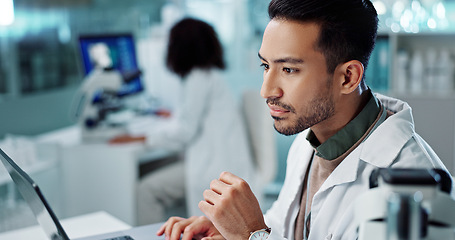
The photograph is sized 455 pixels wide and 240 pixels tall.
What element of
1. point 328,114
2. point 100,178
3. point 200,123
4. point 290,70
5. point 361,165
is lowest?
point 100,178

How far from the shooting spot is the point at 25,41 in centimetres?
297

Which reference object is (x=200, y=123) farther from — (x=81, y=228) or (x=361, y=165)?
(x=361, y=165)

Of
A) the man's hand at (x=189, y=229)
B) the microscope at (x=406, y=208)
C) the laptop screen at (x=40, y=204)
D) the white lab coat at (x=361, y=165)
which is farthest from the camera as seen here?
the man's hand at (x=189, y=229)

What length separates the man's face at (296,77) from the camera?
108cm

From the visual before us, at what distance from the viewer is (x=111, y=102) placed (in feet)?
10.1

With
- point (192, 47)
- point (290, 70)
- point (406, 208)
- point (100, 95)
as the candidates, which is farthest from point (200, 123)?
point (406, 208)

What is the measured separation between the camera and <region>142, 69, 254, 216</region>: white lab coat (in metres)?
2.74

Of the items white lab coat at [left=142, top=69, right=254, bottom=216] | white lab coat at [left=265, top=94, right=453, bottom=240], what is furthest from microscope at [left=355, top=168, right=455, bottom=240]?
white lab coat at [left=142, top=69, right=254, bottom=216]

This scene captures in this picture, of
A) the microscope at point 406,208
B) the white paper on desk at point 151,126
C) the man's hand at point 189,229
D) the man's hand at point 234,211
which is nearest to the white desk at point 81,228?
the man's hand at point 189,229

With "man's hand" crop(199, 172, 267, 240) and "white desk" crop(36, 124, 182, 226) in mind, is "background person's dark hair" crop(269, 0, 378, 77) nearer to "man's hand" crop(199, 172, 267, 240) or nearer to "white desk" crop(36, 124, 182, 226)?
"man's hand" crop(199, 172, 267, 240)

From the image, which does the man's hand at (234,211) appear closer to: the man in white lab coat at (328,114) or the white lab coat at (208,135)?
the man in white lab coat at (328,114)

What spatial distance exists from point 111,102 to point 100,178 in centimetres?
53

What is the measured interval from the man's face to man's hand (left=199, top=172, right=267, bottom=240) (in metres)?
0.18

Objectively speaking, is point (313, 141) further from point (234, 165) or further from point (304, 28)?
point (234, 165)
